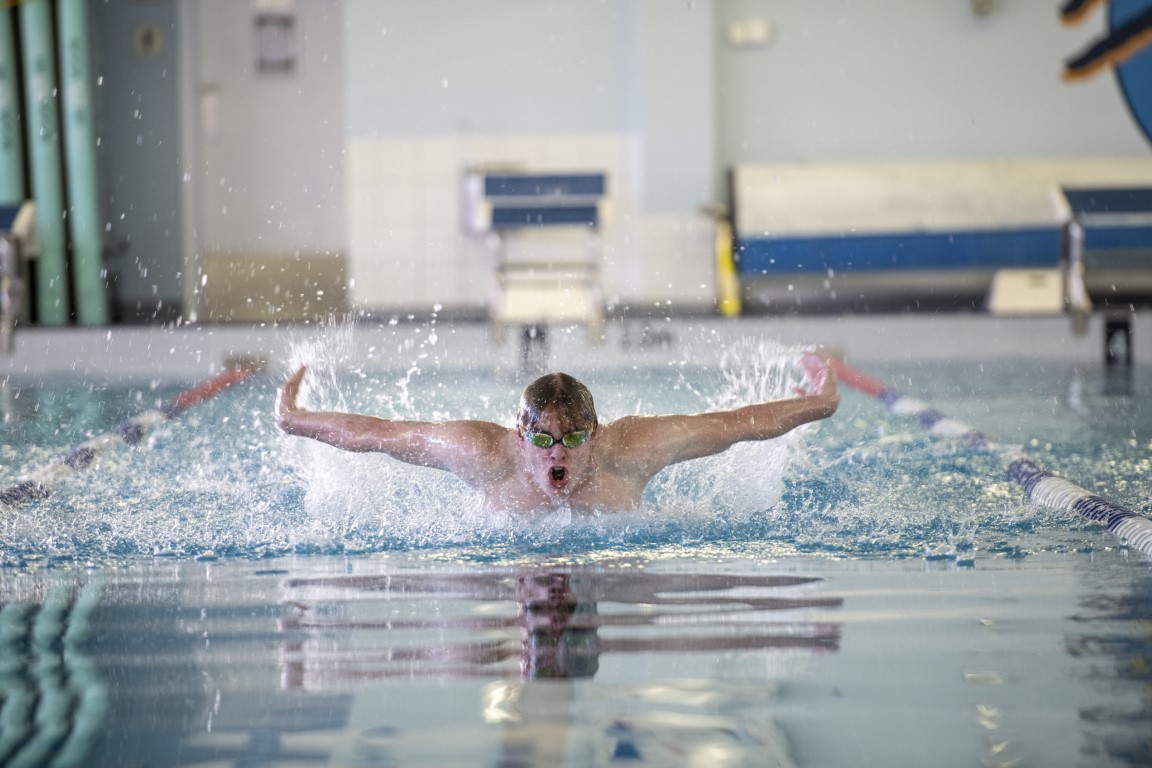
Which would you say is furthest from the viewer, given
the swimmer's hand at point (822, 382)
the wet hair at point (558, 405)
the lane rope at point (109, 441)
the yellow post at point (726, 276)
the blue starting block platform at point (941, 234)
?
the yellow post at point (726, 276)

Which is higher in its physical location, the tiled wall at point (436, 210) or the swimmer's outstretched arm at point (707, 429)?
the tiled wall at point (436, 210)

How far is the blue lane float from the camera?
313 centimetres

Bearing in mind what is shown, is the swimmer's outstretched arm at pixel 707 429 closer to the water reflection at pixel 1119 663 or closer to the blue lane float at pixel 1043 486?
the blue lane float at pixel 1043 486

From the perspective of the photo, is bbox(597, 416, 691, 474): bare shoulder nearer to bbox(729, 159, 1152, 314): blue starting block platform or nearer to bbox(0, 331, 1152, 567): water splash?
bbox(0, 331, 1152, 567): water splash

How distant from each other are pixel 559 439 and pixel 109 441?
8.22 feet

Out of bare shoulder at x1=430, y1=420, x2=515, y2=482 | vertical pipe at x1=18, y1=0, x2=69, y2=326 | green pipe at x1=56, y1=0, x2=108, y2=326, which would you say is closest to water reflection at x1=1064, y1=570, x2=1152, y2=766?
bare shoulder at x1=430, y1=420, x2=515, y2=482

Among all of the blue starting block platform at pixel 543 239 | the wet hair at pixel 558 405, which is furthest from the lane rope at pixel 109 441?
the blue starting block platform at pixel 543 239

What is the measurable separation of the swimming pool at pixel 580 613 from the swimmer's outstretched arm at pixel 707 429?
18 centimetres

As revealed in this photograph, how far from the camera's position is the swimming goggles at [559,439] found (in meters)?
3.01

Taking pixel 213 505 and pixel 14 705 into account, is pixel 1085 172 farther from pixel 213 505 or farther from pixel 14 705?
pixel 14 705

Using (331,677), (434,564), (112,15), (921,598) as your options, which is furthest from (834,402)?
(112,15)

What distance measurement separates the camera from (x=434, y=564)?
9.77 feet

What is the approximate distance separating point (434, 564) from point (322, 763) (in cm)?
128

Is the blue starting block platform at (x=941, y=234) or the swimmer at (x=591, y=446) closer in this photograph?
the swimmer at (x=591, y=446)
